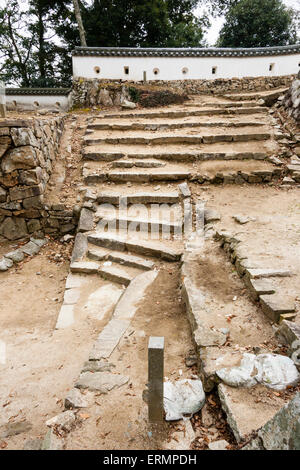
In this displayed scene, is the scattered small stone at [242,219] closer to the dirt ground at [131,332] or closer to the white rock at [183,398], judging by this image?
the dirt ground at [131,332]

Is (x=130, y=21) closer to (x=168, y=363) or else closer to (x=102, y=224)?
(x=102, y=224)

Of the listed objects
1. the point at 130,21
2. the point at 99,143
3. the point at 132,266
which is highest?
the point at 130,21

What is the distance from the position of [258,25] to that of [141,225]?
19.5m

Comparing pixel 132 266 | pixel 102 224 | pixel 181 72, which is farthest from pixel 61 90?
pixel 132 266

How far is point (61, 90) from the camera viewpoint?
13891mm

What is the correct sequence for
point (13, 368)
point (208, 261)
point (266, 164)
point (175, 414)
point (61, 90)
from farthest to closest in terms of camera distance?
point (61, 90) < point (266, 164) < point (208, 261) < point (13, 368) < point (175, 414)

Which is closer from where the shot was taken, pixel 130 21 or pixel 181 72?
pixel 181 72

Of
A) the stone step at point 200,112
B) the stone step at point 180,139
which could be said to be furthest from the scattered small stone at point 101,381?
the stone step at point 200,112

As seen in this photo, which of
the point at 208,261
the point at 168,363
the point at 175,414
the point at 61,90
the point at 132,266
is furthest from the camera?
the point at 61,90

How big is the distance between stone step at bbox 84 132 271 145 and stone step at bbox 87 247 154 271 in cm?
503

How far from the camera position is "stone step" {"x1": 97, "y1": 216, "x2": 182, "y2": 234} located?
5.86 metres

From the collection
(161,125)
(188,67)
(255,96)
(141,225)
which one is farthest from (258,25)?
(141,225)

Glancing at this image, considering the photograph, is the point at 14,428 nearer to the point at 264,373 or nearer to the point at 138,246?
the point at 264,373

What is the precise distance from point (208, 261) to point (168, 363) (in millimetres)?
2116
